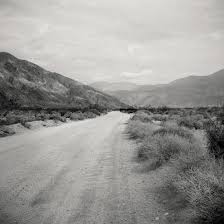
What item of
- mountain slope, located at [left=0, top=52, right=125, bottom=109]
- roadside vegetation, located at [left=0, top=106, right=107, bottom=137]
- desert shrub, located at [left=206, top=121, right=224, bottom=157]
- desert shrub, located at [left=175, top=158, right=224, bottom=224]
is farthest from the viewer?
mountain slope, located at [left=0, top=52, right=125, bottom=109]

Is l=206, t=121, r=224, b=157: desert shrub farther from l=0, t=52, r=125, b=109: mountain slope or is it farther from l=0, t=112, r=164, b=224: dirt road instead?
l=0, t=52, r=125, b=109: mountain slope

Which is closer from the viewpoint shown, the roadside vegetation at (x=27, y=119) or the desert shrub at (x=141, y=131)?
the desert shrub at (x=141, y=131)

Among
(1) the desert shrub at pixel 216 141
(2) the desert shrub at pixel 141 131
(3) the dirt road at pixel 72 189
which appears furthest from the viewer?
(2) the desert shrub at pixel 141 131

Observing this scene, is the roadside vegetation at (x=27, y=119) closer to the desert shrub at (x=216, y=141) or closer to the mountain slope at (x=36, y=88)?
the desert shrub at (x=216, y=141)

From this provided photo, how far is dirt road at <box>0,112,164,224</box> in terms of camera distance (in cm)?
479

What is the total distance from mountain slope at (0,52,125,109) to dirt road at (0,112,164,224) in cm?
10296

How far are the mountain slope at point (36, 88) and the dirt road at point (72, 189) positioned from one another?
102957 mm

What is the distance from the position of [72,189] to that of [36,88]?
144 metres

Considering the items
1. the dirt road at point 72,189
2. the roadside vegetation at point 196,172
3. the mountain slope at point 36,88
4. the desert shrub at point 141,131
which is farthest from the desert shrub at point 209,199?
the mountain slope at point 36,88

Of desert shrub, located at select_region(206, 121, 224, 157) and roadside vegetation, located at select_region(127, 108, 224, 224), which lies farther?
desert shrub, located at select_region(206, 121, 224, 157)

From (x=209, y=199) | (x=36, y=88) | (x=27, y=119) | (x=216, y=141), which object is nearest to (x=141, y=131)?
(x=216, y=141)

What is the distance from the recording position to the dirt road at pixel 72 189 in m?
4.79

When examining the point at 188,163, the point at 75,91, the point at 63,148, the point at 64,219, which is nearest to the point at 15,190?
the point at 64,219

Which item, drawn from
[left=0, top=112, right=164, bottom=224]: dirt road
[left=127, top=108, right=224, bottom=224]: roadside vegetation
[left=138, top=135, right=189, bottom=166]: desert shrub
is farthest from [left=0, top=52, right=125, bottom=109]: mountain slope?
[left=127, top=108, right=224, bottom=224]: roadside vegetation
